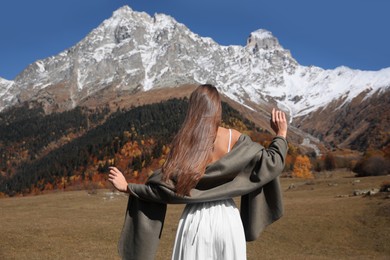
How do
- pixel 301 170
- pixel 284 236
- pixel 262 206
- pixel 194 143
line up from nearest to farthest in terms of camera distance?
1. pixel 194 143
2. pixel 262 206
3. pixel 284 236
4. pixel 301 170

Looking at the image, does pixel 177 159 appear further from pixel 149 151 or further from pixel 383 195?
pixel 149 151

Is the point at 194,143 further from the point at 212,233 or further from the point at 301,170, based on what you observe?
the point at 301,170

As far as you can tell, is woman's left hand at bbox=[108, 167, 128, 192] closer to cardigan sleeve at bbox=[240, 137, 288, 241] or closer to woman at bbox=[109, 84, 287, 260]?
woman at bbox=[109, 84, 287, 260]

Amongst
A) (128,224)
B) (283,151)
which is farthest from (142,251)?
(283,151)

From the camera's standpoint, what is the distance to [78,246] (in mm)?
23516

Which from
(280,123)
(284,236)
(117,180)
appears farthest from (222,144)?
(284,236)

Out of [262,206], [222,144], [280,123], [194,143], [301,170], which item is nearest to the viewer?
[194,143]

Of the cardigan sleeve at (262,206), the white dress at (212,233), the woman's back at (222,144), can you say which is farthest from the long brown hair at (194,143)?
the cardigan sleeve at (262,206)

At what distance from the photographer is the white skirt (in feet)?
15.6

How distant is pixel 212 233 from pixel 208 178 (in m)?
0.61

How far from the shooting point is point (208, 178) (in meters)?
4.75

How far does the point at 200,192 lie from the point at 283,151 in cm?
103

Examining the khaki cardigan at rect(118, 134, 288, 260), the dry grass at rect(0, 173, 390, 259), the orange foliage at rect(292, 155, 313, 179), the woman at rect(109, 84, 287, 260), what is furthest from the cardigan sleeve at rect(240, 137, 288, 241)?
the orange foliage at rect(292, 155, 313, 179)

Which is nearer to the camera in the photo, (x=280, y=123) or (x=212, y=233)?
(x=212, y=233)
